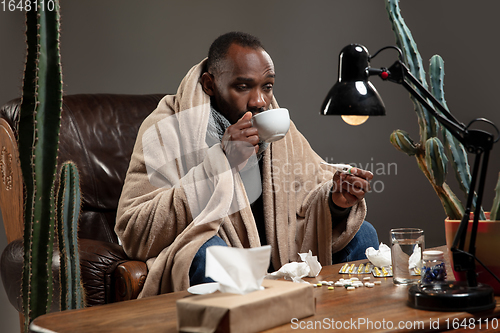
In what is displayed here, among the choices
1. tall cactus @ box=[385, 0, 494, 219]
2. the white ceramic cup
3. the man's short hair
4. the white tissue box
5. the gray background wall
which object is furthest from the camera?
the gray background wall

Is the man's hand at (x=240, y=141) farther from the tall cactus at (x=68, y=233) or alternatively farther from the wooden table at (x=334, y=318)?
the wooden table at (x=334, y=318)

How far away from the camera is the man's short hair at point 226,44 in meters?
1.71

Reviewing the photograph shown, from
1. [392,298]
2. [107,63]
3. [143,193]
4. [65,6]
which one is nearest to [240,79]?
[143,193]

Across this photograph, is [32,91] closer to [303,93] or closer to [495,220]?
[495,220]

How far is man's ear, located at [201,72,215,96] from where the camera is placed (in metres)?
1.79

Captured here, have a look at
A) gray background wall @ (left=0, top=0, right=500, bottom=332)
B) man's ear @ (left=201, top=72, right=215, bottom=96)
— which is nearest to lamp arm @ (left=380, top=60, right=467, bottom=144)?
man's ear @ (left=201, top=72, right=215, bottom=96)

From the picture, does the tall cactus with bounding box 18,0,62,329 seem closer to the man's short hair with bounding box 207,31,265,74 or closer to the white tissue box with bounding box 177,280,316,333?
the white tissue box with bounding box 177,280,316,333

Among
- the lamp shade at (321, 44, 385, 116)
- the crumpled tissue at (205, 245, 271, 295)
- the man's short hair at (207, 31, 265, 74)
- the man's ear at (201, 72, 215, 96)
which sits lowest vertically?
the crumpled tissue at (205, 245, 271, 295)

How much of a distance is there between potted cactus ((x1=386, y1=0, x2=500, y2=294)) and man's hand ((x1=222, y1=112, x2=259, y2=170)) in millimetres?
417

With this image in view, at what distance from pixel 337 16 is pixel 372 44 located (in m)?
0.25

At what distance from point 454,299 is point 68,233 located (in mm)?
849

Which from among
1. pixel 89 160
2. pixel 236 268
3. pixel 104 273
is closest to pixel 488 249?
pixel 236 268

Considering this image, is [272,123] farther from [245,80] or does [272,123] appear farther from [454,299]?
[454,299]

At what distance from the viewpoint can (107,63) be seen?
259 cm
